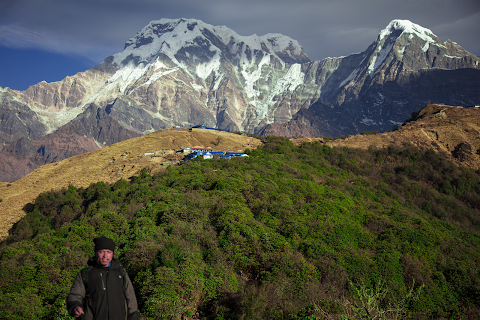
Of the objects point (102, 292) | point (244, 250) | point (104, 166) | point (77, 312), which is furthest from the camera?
point (104, 166)

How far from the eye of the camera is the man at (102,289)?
296 inches

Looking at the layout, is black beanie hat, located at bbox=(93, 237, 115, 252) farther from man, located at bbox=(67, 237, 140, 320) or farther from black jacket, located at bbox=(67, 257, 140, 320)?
black jacket, located at bbox=(67, 257, 140, 320)

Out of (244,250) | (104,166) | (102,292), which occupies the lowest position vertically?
(244,250)

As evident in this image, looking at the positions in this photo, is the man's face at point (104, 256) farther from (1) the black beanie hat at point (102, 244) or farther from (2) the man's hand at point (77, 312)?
(2) the man's hand at point (77, 312)

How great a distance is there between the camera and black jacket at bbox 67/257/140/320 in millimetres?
7501

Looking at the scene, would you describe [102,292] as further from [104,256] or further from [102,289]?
[104,256]

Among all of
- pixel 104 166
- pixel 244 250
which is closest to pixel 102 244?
pixel 244 250

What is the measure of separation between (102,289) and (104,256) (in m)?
0.80

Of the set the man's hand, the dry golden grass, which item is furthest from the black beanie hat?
the dry golden grass

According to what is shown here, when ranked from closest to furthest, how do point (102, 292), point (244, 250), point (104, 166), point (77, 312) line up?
point (77, 312) < point (102, 292) < point (244, 250) < point (104, 166)

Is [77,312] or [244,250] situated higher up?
[77,312]

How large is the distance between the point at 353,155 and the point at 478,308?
6563cm

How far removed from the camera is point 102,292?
764cm

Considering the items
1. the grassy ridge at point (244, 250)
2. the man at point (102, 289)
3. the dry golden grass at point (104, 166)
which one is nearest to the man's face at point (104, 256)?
the man at point (102, 289)
